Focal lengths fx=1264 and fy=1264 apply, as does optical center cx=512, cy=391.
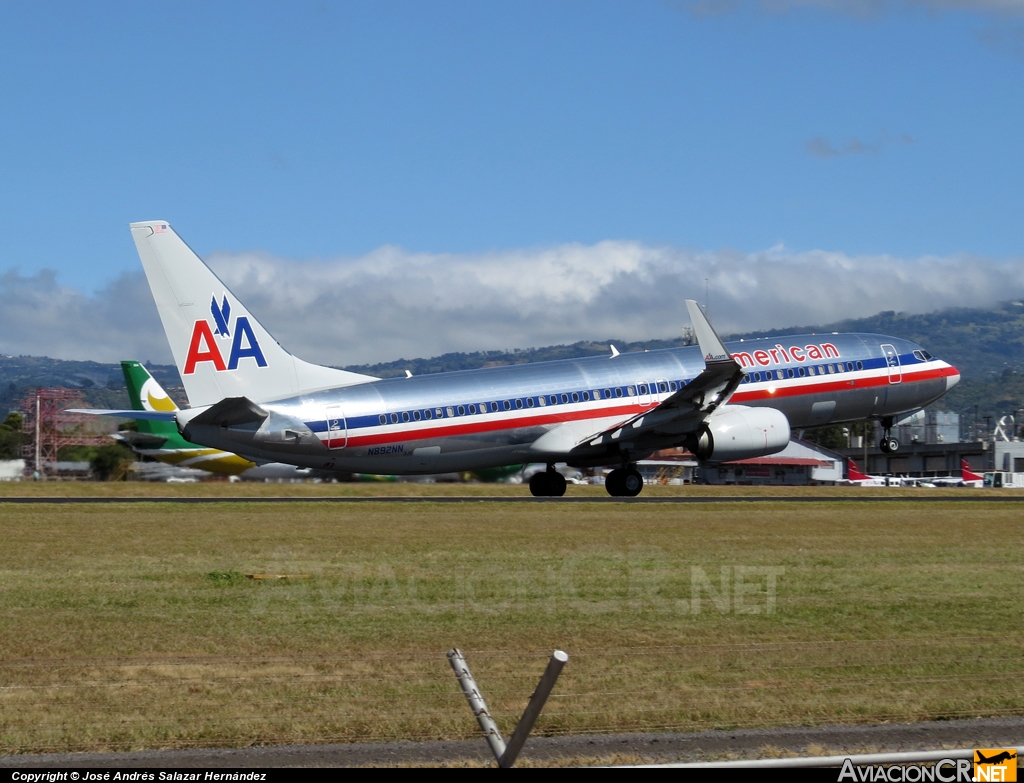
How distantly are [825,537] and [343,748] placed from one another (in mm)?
22305

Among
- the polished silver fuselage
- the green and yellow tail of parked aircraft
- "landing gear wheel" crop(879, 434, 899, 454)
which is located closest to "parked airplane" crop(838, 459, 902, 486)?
the green and yellow tail of parked aircraft

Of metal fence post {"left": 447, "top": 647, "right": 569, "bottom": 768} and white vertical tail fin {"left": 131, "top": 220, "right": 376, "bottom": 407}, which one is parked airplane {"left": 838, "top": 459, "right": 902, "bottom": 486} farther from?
metal fence post {"left": 447, "top": 647, "right": 569, "bottom": 768}

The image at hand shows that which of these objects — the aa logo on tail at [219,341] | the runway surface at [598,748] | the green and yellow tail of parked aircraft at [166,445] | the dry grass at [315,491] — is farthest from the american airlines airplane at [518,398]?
the runway surface at [598,748]

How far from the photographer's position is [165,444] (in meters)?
66.4

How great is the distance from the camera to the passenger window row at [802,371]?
156ft

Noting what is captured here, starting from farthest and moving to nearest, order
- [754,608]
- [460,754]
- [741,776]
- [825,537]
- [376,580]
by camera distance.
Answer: [825,537]
[376,580]
[754,608]
[460,754]
[741,776]

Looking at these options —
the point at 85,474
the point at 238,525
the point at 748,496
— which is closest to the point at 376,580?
the point at 238,525

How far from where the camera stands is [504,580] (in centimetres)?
2153

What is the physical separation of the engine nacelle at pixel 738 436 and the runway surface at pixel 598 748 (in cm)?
3392

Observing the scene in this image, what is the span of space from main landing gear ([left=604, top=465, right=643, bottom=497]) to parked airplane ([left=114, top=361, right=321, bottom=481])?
745 inches

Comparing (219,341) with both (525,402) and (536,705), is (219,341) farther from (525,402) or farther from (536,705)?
(536,705)

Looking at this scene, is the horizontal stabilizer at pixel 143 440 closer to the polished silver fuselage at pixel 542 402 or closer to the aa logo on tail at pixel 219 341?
the polished silver fuselage at pixel 542 402

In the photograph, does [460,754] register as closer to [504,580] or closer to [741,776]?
[741,776]

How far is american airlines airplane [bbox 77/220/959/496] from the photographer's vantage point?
3972 cm
